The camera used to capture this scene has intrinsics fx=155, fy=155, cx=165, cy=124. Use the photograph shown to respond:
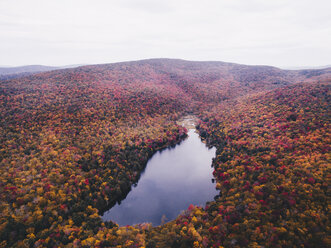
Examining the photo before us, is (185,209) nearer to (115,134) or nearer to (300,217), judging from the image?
(300,217)

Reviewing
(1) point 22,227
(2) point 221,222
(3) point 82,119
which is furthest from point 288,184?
(3) point 82,119

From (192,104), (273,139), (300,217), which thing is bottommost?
(300,217)

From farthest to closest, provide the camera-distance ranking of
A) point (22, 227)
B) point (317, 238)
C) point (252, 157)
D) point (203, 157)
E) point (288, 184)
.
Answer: point (203, 157) < point (252, 157) < point (288, 184) < point (22, 227) < point (317, 238)

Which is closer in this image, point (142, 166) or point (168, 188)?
point (168, 188)

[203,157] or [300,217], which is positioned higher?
[300,217]

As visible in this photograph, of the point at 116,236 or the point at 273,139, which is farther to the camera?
the point at 273,139
